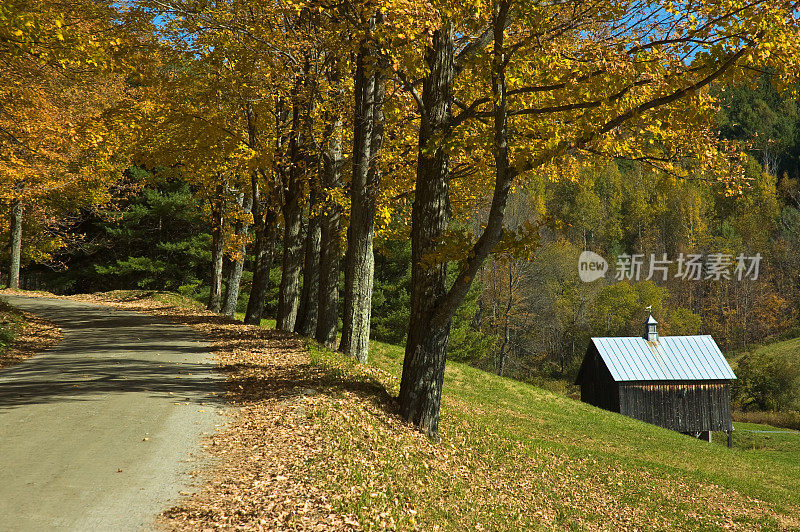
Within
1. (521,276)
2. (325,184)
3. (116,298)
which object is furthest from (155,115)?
(521,276)

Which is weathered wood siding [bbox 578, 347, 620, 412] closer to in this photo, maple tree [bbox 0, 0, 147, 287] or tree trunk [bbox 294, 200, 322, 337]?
tree trunk [bbox 294, 200, 322, 337]

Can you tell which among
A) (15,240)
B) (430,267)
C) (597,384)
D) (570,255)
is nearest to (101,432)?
(430,267)

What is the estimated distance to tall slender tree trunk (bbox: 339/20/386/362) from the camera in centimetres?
1229

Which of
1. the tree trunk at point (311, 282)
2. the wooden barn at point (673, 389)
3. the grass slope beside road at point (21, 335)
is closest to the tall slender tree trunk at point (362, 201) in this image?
the tree trunk at point (311, 282)

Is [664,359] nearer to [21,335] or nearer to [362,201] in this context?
[362,201]

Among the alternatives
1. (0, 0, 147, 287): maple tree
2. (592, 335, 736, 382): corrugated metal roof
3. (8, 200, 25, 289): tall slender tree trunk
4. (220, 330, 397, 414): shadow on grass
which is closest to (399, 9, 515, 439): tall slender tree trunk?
(220, 330, 397, 414): shadow on grass

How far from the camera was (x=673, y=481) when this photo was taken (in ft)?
41.5

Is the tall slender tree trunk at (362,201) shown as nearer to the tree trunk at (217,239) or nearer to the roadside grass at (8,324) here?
the roadside grass at (8,324)

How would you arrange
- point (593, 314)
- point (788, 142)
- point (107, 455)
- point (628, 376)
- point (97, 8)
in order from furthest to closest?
1. point (788, 142)
2. point (593, 314)
3. point (628, 376)
4. point (97, 8)
5. point (107, 455)

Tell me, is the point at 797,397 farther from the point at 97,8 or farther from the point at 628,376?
the point at 97,8

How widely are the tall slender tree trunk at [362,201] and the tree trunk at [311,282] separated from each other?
2.19 meters

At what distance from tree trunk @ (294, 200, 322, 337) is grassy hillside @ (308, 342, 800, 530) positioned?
80.1 inches

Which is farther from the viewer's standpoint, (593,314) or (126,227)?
(593,314)

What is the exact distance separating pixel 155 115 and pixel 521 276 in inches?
1387
